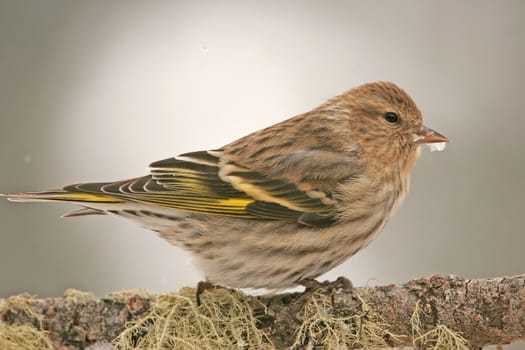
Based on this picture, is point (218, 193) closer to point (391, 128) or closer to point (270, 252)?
point (270, 252)

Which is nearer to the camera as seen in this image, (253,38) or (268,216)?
(268,216)

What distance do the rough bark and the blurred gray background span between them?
2.70 metres

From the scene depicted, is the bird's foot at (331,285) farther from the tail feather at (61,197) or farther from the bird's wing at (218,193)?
the tail feather at (61,197)

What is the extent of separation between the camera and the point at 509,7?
27.7ft

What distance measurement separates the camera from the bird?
14.9 feet

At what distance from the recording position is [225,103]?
798 centimetres

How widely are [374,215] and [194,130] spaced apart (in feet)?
11.0

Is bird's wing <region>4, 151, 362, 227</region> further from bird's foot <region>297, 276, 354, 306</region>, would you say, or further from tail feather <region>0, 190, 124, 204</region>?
bird's foot <region>297, 276, 354, 306</region>

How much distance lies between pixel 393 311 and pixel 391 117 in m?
1.45

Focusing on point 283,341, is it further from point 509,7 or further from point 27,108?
point 509,7

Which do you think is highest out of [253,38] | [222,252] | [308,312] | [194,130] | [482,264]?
[253,38]

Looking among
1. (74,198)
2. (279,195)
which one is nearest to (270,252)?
(279,195)

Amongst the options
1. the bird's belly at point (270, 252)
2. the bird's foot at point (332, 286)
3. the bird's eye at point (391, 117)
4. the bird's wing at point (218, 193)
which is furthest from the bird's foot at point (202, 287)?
the bird's eye at point (391, 117)

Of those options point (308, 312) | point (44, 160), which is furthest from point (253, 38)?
point (308, 312)
